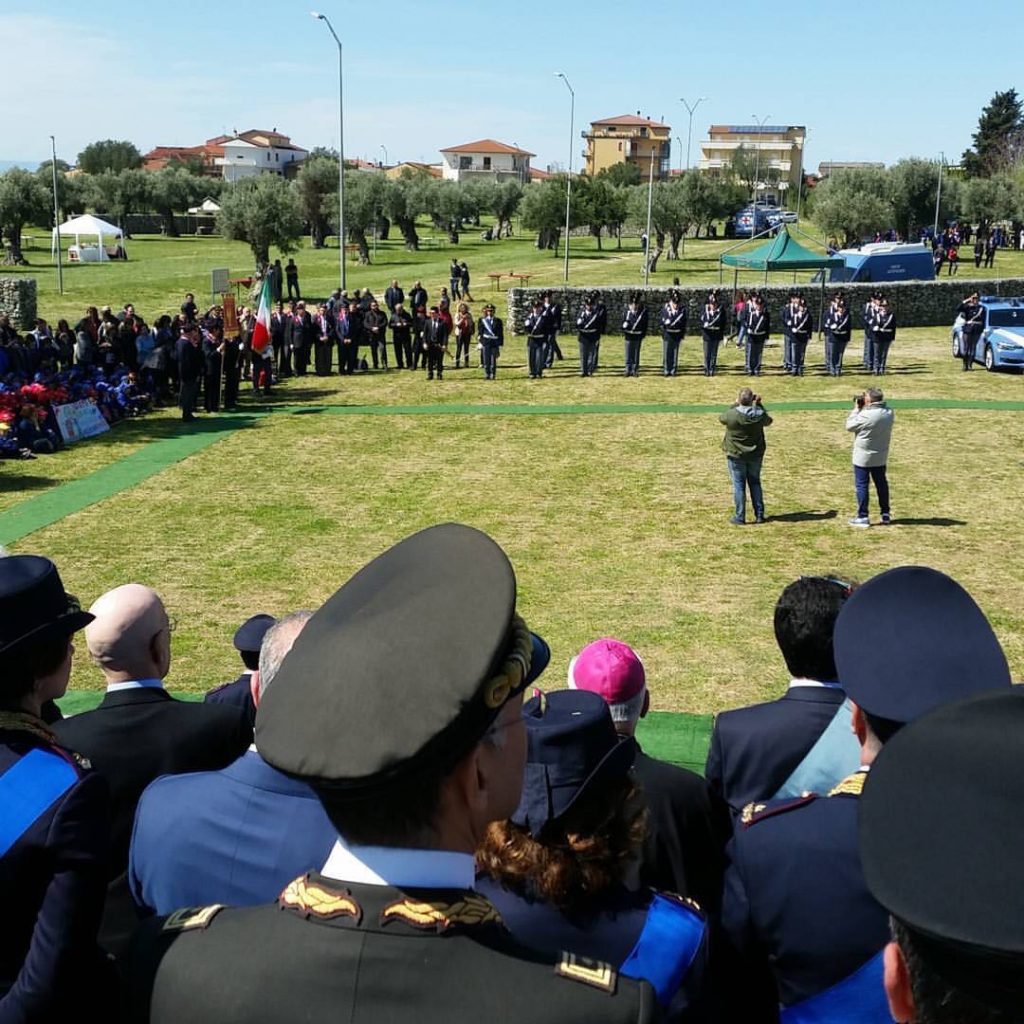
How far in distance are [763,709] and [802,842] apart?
164cm

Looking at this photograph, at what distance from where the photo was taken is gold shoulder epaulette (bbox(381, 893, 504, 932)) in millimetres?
1665

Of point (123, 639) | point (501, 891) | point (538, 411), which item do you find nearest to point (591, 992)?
point (501, 891)

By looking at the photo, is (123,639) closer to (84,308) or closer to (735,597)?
(735,597)

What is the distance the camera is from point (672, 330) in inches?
913

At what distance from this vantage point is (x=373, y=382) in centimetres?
2300

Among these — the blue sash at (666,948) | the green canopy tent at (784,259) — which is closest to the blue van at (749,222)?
the green canopy tent at (784,259)

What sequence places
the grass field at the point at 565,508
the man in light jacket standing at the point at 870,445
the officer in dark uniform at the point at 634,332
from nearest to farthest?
the grass field at the point at 565,508 → the man in light jacket standing at the point at 870,445 → the officer in dark uniform at the point at 634,332

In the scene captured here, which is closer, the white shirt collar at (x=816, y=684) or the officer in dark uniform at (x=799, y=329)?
the white shirt collar at (x=816, y=684)

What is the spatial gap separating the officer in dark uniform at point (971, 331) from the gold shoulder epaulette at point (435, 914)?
24623mm

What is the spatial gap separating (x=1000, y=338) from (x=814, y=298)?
5.40m

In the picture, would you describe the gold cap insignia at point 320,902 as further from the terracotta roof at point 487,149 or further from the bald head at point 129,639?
the terracotta roof at point 487,149

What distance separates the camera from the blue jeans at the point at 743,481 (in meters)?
12.7

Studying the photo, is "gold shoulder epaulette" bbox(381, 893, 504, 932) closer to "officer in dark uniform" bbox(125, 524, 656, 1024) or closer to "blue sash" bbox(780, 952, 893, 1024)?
"officer in dark uniform" bbox(125, 524, 656, 1024)

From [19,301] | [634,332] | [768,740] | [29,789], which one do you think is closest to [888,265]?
[634,332]
